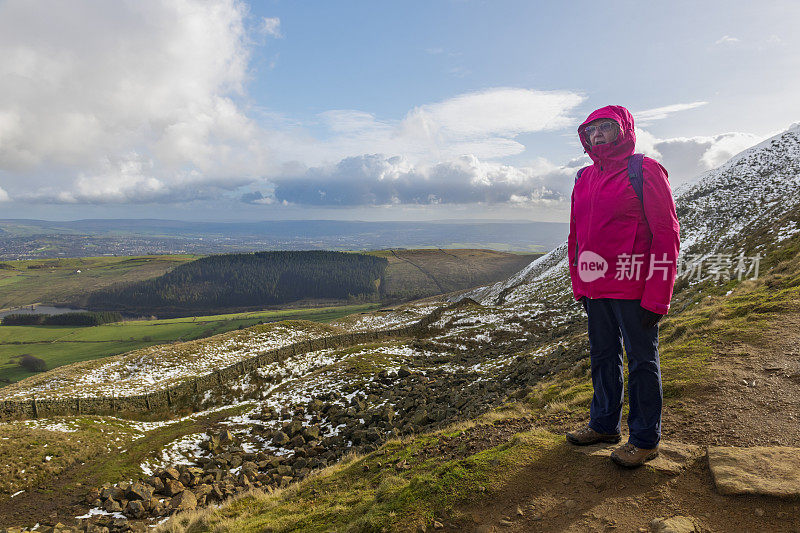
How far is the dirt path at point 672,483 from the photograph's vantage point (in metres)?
3.30

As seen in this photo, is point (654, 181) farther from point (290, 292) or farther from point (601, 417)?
point (290, 292)

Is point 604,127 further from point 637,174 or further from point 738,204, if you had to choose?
point 738,204

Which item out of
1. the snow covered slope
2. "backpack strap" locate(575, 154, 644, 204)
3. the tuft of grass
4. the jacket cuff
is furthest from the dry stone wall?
the snow covered slope

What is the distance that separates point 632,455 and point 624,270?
215cm

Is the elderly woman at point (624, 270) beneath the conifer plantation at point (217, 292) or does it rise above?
above

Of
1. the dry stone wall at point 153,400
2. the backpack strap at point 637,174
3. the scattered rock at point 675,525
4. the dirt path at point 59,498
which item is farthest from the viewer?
the dry stone wall at point 153,400

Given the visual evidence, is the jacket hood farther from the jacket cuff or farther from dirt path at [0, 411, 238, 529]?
dirt path at [0, 411, 238, 529]

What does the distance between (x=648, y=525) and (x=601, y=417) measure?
1.60m

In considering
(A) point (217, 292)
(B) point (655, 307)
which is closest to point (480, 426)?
(B) point (655, 307)

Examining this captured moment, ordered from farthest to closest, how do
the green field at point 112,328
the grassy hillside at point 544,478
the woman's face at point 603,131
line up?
the green field at point 112,328, the woman's face at point 603,131, the grassy hillside at point 544,478

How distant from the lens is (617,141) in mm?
4473

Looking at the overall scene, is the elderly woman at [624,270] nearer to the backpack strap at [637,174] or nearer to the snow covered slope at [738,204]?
the backpack strap at [637,174]

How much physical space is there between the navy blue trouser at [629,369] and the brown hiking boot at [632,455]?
2.6 inches

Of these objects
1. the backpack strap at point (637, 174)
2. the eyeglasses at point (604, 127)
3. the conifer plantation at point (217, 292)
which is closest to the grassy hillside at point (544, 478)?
the backpack strap at point (637, 174)
